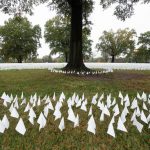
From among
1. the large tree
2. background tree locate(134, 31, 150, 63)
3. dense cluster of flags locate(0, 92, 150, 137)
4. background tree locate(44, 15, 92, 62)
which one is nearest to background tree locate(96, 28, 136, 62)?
background tree locate(134, 31, 150, 63)

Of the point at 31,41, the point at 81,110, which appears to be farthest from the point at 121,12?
the point at 31,41

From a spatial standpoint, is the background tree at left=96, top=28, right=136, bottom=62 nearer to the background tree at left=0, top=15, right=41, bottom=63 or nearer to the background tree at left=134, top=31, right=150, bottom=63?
the background tree at left=134, top=31, right=150, bottom=63

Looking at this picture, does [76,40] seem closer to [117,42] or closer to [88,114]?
[88,114]

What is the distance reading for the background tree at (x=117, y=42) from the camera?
3086 inches

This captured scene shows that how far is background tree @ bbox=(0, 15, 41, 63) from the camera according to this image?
63.6 meters

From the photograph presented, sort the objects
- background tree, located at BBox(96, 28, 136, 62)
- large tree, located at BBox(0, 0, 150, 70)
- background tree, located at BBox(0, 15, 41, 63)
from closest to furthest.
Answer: large tree, located at BBox(0, 0, 150, 70) < background tree, located at BBox(0, 15, 41, 63) < background tree, located at BBox(96, 28, 136, 62)

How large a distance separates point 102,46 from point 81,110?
74.9 m

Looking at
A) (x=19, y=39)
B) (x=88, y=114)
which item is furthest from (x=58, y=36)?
(x=88, y=114)

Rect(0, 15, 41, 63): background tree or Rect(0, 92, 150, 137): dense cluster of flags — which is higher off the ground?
Rect(0, 15, 41, 63): background tree

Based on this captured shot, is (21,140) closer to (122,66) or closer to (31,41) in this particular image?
(122,66)

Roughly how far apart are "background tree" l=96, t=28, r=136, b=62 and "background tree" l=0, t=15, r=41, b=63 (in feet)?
76.7

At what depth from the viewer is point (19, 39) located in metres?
64.6

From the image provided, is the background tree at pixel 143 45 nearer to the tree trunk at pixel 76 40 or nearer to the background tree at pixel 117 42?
the background tree at pixel 117 42

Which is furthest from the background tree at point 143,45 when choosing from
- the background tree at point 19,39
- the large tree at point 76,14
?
the large tree at point 76,14
